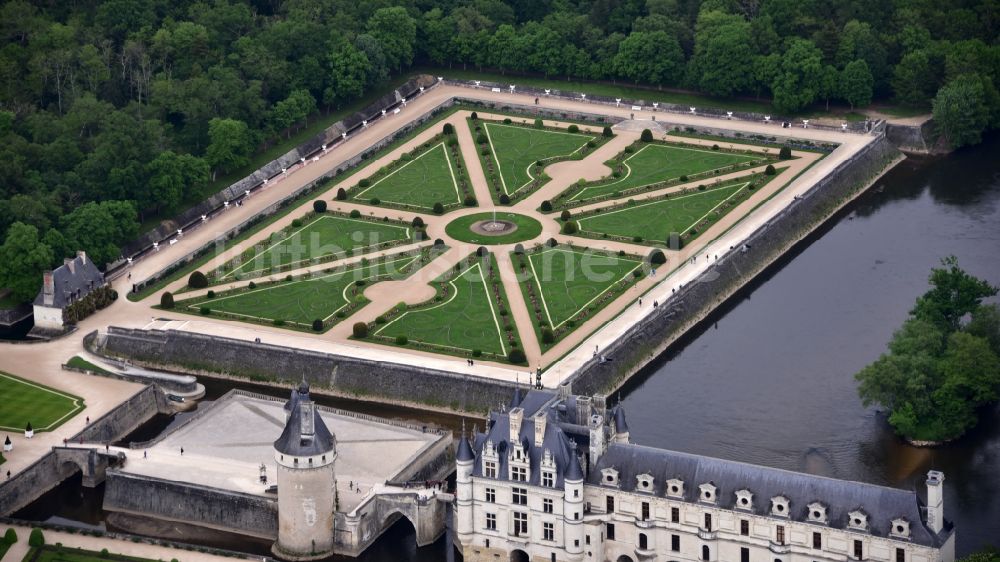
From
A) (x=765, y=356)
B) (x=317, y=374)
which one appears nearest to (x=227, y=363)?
(x=317, y=374)

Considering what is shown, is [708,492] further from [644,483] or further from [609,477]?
[609,477]

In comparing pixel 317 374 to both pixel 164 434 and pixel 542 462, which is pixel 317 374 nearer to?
pixel 164 434

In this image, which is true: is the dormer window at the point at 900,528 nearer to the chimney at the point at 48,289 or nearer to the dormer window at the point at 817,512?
the dormer window at the point at 817,512

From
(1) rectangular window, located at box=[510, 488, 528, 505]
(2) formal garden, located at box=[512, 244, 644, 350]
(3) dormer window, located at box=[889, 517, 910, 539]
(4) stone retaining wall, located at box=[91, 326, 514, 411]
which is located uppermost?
(3) dormer window, located at box=[889, 517, 910, 539]

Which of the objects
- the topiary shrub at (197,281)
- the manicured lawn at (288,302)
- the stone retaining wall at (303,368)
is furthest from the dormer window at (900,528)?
the topiary shrub at (197,281)

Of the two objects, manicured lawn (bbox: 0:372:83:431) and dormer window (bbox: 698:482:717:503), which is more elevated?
dormer window (bbox: 698:482:717:503)

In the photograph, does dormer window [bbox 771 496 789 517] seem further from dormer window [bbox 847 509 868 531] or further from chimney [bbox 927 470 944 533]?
chimney [bbox 927 470 944 533]

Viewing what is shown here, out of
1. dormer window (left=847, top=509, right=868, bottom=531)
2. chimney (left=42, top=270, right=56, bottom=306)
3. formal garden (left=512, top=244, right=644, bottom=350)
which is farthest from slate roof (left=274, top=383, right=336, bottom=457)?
chimney (left=42, top=270, right=56, bottom=306)
